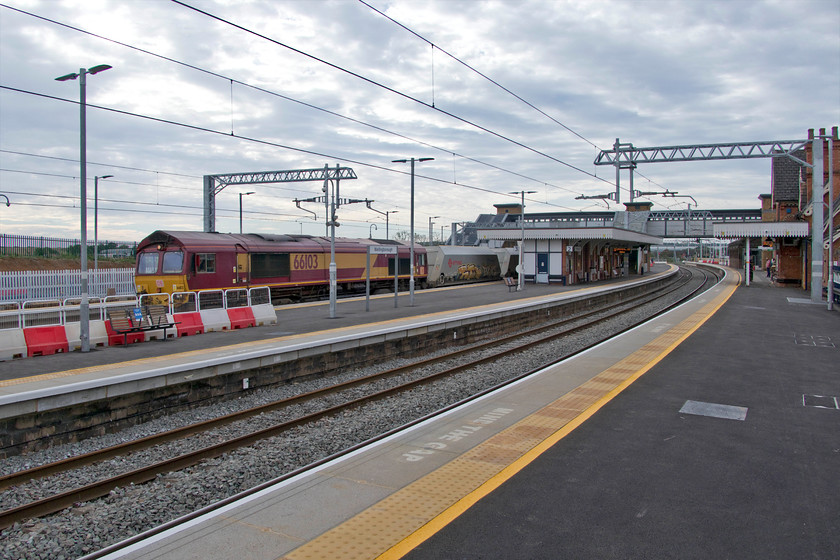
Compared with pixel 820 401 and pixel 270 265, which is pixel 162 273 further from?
pixel 820 401

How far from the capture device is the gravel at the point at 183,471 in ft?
19.1

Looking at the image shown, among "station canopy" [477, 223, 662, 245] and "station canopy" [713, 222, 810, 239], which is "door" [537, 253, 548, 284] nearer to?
"station canopy" [477, 223, 662, 245]

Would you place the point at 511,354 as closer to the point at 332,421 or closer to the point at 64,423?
the point at 332,421

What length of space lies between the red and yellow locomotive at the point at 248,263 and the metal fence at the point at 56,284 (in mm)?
6077

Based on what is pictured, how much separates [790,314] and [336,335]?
17.9 m

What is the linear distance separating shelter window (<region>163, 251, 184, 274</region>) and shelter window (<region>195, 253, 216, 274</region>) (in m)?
0.56

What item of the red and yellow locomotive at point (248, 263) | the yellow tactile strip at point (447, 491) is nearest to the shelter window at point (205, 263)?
the red and yellow locomotive at point (248, 263)

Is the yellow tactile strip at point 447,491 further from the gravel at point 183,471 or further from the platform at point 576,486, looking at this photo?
the gravel at point 183,471

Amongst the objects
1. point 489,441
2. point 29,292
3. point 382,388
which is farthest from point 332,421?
point 29,292

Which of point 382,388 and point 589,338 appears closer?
point 382,388

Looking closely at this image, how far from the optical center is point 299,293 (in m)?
26.7

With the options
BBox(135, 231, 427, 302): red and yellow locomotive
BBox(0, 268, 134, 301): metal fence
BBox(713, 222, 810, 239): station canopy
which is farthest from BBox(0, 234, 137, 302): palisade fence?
BBox(713, 222, 810, 239): station canopy

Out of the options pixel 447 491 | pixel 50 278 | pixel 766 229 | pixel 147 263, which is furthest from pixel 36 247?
pixel 766 229

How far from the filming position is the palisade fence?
87.4 feet
